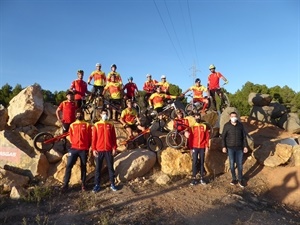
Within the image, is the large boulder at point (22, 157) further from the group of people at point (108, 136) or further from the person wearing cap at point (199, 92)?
the person wearing cap at point (199, 92)

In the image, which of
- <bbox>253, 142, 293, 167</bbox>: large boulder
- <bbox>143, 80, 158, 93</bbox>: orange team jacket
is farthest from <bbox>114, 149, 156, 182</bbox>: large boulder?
<bbox>143, 80, 158, 93</bbox>: orange team jacket

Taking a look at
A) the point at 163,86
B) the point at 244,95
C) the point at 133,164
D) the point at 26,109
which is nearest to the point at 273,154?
the point at 133,164

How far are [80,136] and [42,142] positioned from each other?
98.5 inches

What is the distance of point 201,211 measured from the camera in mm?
7379

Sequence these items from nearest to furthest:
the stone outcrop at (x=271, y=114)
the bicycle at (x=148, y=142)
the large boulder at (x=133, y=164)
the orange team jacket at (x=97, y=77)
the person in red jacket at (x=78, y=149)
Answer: the person in red jacket at (x=78, y=149) → the large boulder at (x=133, y=164) → the bicycle at (x=148, y=142) → the orange team jacket at (x=97, y=77) → the stone outcrop at (x=271, y=114)

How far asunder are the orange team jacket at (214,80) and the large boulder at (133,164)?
15.7 feet

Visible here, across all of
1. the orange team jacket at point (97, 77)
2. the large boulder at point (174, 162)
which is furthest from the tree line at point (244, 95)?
the large boulder at point (174, 162)

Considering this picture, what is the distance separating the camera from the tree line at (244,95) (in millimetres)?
22047

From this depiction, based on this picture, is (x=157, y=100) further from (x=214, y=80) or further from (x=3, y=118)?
(x=3, y=118)

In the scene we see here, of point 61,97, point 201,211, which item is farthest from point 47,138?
point 61,97

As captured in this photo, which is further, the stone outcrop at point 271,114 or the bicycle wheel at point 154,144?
the stone outcrop at point 271,114

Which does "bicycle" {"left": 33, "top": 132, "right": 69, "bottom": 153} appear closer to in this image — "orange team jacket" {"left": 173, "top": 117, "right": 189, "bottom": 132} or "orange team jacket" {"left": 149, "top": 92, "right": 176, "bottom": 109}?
"orange team jacket" {"left": 173, "top": 117, "right": 189, "bottom": 132}

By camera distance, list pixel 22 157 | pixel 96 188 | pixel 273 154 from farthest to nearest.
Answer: pixel 273 154, pixel 22 157, pixel 96 188

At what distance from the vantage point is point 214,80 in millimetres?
13195
